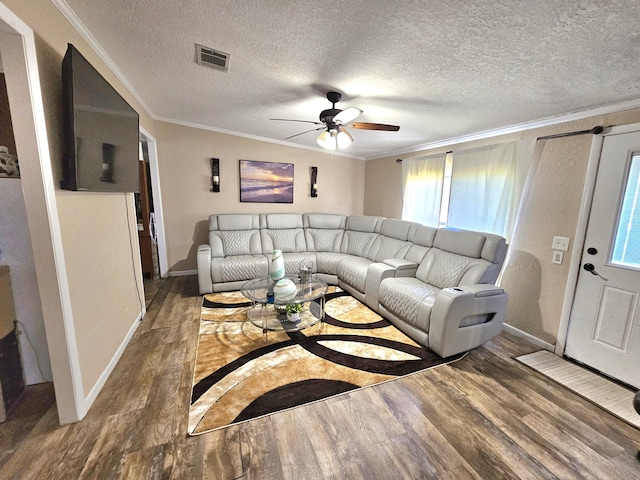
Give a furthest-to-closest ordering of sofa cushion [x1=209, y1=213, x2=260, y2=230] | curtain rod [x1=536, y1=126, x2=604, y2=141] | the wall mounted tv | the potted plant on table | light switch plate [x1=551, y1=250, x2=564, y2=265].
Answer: sofa cushion [x1=209, y1=213, x2=260, y2=230] → the potted plant on table → light switch plate [x1=551, y1=250, x2=564, y2=265] → curtain rod [x1=536, y1=126, x2=604, y2=141] → the wall mounted tv

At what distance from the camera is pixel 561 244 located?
2414mm

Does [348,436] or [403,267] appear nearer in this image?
[348,436]

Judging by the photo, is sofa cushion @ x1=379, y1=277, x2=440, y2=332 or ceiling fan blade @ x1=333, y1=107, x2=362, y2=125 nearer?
ceiling fan blade @ x1=333, y1=107, x2=362, y2=125

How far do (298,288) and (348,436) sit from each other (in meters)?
1.51

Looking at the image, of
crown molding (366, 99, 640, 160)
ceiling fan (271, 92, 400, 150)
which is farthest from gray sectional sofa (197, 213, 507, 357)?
ceiling fan (271, 92, 400, 150)

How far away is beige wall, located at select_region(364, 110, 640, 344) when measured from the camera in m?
2.32

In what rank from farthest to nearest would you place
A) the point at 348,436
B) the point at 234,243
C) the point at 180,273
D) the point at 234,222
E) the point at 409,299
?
the point at 180,273, the point at 234,222, the point at 234,243, the point at 409,299, the point at 348,436

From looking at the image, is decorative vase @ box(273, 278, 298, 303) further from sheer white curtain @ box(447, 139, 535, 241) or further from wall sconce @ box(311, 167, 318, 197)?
wall sconce @ box(311, 167, 318, 197)

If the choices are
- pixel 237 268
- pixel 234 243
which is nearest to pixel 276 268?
pixel 237 268

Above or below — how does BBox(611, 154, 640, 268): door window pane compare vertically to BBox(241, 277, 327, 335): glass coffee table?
above

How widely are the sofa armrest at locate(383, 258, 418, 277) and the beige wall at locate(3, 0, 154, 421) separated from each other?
279 centimetres

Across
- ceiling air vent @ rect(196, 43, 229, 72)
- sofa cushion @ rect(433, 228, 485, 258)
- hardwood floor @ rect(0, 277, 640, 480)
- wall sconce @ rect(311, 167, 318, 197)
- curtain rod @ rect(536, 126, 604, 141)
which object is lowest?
hardwood floor @ rect(0, 277, 640, 480)

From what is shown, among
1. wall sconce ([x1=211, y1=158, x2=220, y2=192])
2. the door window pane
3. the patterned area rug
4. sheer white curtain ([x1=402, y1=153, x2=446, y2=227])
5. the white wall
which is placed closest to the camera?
the white wall

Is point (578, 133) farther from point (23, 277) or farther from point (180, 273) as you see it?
point (180, 273)
